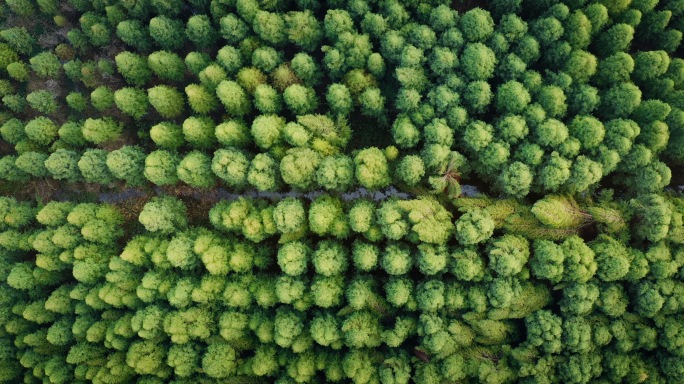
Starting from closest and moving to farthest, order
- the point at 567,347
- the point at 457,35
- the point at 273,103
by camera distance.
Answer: the point at 567,347, the point at 457,35, the point at 273,103

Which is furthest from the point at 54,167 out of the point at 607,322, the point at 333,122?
the point at 607,322

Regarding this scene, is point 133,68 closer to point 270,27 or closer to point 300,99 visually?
point 270,27

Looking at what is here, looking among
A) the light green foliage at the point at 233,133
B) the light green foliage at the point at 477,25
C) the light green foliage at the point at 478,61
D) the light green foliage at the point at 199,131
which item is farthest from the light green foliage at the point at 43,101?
the light green foliage at the point at 477,25

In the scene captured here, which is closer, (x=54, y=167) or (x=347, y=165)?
(x=347, y=165)

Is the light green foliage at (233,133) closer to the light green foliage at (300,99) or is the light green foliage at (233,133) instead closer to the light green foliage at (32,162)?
the light green foliage at (300,99)

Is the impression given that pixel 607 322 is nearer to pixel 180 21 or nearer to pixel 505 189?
pixel 505 189

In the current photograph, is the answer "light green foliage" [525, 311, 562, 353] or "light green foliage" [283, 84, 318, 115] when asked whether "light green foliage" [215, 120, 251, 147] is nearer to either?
"light green foliage" [283, 84, 318, 115]

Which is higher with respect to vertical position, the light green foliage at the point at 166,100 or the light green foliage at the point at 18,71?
the light green foliage at the point at 166,100
